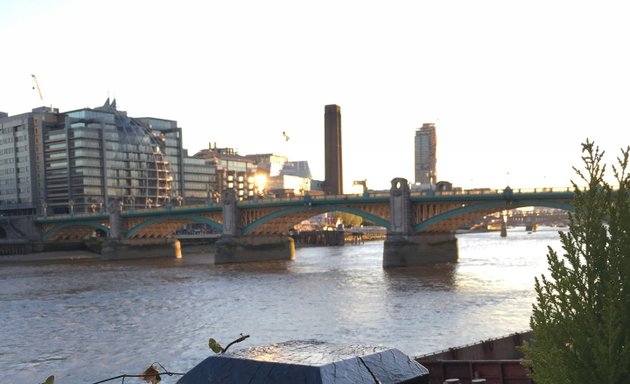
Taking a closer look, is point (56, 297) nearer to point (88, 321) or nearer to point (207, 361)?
point (88, 321)

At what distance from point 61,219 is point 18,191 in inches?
2596

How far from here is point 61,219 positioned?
141 m

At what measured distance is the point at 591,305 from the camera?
27.9 ft

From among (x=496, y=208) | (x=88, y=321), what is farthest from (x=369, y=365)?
(x=496, y=208)

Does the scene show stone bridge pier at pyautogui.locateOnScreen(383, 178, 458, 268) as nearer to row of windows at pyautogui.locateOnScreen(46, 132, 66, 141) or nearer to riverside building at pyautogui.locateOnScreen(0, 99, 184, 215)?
riverside building at pyautogui.locateOnScreen(0, 99, 184, 215)

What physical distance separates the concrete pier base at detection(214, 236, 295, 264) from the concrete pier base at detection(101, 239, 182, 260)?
26.6 m

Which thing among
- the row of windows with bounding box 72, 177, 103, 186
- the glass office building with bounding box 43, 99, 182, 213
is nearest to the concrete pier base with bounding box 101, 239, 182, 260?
the glass office building with bounding box 43, 99, 182, 213

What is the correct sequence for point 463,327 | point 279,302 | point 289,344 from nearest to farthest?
point 289,344, point 463,327, point 279,302

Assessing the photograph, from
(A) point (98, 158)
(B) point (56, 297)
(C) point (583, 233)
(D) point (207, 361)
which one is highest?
(A) point (98, 158)

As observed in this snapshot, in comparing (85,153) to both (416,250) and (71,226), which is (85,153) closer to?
(71,226)

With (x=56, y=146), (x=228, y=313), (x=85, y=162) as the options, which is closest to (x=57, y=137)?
(x=56, y=146)

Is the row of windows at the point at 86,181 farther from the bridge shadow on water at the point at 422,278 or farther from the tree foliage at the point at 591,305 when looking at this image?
the tree foliage at the point at 591,305

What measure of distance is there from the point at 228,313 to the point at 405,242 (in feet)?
131

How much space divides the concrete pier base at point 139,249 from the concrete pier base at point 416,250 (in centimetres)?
5516
